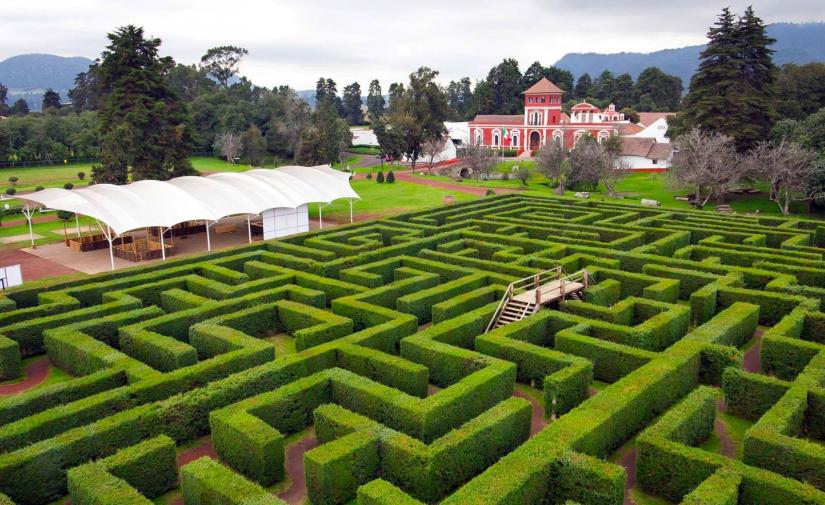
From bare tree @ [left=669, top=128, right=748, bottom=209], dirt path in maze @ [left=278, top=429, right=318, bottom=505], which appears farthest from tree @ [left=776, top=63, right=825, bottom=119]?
dirt path in maze @ [left=278, top=429, right=318, bottom=505]

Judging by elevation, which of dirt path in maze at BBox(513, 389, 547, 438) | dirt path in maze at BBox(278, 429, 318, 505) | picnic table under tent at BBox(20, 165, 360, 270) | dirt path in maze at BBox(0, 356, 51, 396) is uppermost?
picnic table under tent at BBox(20, 165, 360, 270)

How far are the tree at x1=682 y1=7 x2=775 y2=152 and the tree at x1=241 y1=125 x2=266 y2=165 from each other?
5263cm

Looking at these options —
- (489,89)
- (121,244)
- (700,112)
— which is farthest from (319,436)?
(489,89)

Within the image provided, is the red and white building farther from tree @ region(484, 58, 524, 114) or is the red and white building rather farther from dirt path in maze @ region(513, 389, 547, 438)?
dirt path in maze @ region(513, 389, 547, 438)

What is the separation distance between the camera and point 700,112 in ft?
163

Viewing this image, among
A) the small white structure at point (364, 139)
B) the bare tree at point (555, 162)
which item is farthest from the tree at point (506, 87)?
the bare tree at point (555, 162)

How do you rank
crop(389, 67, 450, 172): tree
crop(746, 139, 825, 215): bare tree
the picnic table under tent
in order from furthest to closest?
crop(389, 67, 450, 172): tree
crop(746, 139, 825, 215): bare tree
the picnic table under tent

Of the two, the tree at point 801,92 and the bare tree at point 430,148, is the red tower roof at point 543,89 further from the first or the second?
the tree at point 801,92

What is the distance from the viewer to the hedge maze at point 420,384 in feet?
38.9

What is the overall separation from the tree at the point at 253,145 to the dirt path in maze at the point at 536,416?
6940 centimetres

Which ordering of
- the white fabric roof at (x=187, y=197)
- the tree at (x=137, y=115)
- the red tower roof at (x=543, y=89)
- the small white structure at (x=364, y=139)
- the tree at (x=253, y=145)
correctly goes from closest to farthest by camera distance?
the white fabric roof at (x=187, y=197) < the tree at (x=137, y=115) < the tree at (x=253, y=145) < the red tower roof at (x=543, y=89) < the small white structure at (x=364, y=139)

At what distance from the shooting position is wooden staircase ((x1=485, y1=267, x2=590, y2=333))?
2089 centimetres

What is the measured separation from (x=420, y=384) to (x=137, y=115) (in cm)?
3879

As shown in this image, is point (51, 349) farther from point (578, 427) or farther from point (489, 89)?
point (489, 89)
